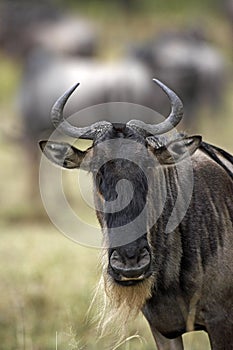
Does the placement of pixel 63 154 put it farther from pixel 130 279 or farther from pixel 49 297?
pixel 49 297

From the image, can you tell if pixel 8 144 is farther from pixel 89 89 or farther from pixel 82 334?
pixel 82 334

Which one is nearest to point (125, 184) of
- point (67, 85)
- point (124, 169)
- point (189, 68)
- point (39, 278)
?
point (124, 169)

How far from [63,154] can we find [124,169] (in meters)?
0.42

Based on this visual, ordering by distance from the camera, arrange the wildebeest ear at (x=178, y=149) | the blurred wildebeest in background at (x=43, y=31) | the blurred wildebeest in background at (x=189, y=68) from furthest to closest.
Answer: the blurred wildebeest in background at (x=43, y=31) → the blurred wildebeest in background at (x=189, y=68) → the wildebeest ear at (x=178, y=149)

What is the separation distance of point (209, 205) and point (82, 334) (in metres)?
1.59

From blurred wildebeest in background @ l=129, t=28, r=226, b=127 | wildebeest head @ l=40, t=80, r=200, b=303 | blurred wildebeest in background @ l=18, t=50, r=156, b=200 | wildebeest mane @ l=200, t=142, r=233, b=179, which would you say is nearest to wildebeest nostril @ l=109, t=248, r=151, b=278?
wildebeest head @ l=40, t=80, r=200, b=303

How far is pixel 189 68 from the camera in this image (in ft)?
58.0

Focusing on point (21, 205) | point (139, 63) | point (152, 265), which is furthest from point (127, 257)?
point (139, 63)

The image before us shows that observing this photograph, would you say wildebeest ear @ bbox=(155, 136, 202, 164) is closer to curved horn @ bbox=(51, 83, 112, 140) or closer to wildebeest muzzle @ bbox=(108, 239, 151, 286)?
curved horn @ bbox=(51, 83, 112, 140)

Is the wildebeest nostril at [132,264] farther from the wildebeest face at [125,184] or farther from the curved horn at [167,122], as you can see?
the curved horn at [167,122]

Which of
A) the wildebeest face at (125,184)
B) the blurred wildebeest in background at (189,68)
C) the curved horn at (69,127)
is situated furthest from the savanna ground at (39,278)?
the blurred wildebeest in background at (189,68)

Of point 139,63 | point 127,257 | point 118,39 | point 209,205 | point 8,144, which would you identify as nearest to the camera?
point 127,257

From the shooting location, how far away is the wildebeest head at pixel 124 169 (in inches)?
177

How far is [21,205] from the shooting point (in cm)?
1220
